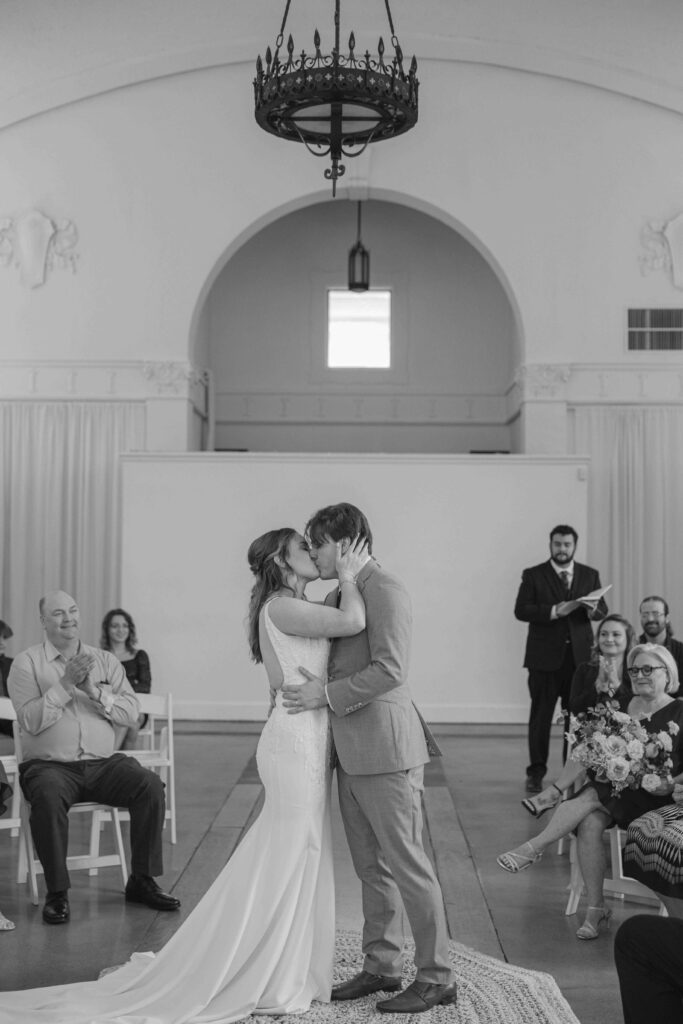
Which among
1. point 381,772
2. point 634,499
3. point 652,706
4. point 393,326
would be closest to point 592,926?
point 652,706

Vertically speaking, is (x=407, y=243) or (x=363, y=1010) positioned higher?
(x=407, y=243)

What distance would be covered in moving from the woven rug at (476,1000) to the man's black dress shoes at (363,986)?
1.0 inches

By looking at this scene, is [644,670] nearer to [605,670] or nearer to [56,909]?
[605,670]

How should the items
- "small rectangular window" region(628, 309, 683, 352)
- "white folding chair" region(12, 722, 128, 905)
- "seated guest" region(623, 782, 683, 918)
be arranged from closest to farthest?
1. "seated guest" region(623, 782, 683, 918)
2. "white folding chair" region(12, 722, 128, 905)
3. "small rectangular window" region(628, 309, 683, 352)

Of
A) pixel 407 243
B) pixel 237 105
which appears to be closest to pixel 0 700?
pixel 237 105

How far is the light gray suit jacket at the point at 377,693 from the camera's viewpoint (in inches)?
169

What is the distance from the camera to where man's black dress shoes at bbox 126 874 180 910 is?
18.7ft

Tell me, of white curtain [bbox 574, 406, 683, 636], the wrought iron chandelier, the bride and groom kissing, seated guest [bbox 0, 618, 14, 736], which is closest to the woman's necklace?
the bride and groom kissing

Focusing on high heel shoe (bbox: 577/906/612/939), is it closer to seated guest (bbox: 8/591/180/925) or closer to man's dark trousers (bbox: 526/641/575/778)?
seated guest (bbox: 8/591/180/925)

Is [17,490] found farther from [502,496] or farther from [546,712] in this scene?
[546,712]

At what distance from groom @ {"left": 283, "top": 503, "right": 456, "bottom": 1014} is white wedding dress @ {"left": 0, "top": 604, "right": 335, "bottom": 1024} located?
4.2 inches

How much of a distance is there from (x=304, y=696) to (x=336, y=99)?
419cm

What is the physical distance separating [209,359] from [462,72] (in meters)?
5.58

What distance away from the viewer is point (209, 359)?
17.1 metres
